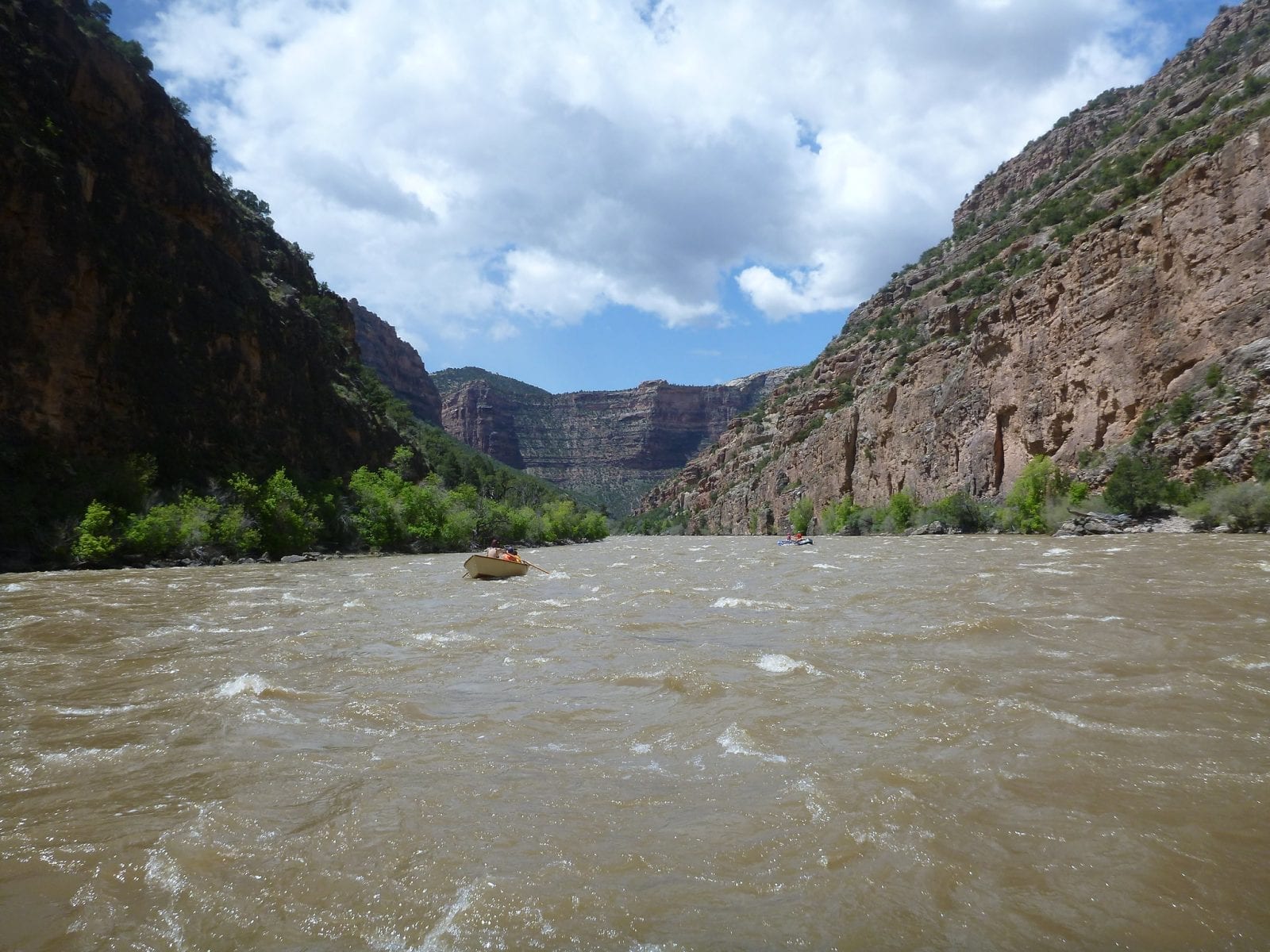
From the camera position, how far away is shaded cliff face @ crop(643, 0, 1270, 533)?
38.2 m

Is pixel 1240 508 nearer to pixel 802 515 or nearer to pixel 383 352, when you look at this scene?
pixel 802 515

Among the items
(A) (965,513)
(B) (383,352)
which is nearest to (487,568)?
(A) (965,513)

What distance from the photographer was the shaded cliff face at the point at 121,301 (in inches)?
1185

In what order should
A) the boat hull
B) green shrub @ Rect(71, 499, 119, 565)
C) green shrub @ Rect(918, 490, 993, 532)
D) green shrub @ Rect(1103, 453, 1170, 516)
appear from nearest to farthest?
the boat hull < green shrub @ Rect(71, 499, 119, 565) < green shrub @ Rect(1103, 453, 1170, 516) < green shrub @ Rect(918, 490, 993, 532)

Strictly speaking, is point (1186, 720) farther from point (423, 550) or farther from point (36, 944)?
point (423, 550)

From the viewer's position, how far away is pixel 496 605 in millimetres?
14914

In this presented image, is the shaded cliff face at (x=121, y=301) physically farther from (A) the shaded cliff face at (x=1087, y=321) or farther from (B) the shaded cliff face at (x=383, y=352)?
(B) the shaded cliff face at (x=383, y=352)

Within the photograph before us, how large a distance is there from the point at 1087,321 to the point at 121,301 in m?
61.3

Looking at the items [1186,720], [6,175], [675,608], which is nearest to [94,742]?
[1186,720]

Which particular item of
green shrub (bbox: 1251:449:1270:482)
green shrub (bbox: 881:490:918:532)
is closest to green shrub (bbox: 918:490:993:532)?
green shrub (bbox: 881:490:918:532)

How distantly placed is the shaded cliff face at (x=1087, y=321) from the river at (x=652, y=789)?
37401 millimetres

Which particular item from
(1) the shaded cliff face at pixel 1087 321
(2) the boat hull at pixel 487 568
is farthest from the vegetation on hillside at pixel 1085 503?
(2) the boat hull at pixel 487 568

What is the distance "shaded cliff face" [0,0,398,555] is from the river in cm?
2651

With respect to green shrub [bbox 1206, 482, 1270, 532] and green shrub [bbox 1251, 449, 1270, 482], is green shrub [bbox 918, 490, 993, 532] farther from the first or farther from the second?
green shrub [bbox 1206, 482, 1270, 532]
